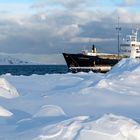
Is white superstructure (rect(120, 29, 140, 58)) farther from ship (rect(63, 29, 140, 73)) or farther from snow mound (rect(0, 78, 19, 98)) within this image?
snow mound (rect(0, 78, 19, 98))

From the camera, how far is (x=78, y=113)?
35.4 ft

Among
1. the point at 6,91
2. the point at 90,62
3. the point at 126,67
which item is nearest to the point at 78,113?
the point at 6,91

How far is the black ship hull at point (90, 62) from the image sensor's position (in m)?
71.6

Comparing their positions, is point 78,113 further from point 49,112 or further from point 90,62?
point 90,62

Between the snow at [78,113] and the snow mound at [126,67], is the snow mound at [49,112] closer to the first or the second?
the snow at [78,113]

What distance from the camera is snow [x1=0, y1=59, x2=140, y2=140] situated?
638 cm

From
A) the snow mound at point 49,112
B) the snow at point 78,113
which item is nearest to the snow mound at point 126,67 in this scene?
the snow at point 78,113

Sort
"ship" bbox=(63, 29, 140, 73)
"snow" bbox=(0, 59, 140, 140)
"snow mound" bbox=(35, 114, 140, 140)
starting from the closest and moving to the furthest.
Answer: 1. "snow mound" bbox=(35, 114, 140, 140)
2. "snow" bbox=(0, 59, 140, 140)
3. "ship" bbox=(63, 29, 140, 73)

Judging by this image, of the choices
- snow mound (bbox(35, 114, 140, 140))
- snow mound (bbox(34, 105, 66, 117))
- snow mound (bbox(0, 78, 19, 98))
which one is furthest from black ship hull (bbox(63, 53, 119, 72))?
snow mound (bbox(35, 114, 140, 140))

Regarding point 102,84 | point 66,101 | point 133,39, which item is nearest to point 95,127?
point 66,101

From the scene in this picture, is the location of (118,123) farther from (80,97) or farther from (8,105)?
(80,97)

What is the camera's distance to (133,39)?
78625mm

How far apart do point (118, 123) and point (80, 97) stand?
7.21 m

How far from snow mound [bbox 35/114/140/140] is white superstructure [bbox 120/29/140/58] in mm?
69472
